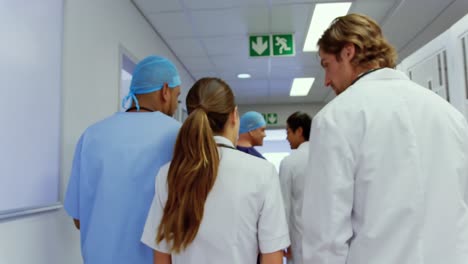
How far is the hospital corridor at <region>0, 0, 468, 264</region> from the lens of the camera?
96cm

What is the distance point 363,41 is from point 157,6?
250 cm

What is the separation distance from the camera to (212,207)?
1.05 m

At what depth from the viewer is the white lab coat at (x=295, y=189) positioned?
2207mm

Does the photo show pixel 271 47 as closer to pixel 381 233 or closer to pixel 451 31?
pixel 451 31

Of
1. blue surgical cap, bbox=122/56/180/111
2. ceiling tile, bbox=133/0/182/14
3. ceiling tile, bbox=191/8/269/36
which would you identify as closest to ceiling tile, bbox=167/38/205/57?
ceiling tile, bbox=191/8/269/36

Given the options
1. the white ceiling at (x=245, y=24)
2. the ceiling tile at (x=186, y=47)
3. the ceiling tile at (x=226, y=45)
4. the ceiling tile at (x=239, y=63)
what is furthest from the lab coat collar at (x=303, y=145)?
the ceiling tile at (x=239, y=63)

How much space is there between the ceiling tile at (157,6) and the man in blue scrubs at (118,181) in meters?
2.04

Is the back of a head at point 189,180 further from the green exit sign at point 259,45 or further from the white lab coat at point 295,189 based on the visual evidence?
the green exit sign at point 259,45

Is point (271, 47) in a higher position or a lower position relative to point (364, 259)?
higher

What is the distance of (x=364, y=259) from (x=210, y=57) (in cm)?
402

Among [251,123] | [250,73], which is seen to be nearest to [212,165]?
[251,123]

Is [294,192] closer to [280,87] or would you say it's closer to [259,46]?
[259,46]

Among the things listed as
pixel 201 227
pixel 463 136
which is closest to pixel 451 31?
pixel 463 136

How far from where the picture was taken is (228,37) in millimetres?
3973
